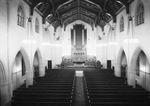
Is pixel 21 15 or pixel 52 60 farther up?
pixel 21 15

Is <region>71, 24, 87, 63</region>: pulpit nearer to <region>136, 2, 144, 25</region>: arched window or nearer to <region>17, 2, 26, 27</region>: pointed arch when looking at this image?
<region>17, 2, 26, 27</region>: pointed arch

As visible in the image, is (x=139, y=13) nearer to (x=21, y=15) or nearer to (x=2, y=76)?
(x=21, y=15)

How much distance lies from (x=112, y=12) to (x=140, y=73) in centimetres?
798

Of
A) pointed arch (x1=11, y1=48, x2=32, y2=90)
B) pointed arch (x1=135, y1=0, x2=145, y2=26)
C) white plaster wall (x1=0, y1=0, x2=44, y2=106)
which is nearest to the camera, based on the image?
white plaster wall (x1=0, y1=0, x2=44, y2=106)

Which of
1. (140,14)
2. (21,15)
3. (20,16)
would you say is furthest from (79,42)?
(140,14)

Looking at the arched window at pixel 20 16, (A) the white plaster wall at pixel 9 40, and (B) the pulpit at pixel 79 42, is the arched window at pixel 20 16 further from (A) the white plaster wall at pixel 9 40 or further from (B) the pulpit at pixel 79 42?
(B) the pulpit at pixel 79 42

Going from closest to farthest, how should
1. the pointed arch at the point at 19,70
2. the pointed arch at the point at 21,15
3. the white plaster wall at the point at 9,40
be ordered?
the white plaster wall at the point at 9,40 → the pointed arch at the point at 21,15 → the pointed arch at the point at 19,70

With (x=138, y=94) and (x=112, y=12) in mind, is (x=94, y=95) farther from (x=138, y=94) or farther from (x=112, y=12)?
(x=112, y=12)

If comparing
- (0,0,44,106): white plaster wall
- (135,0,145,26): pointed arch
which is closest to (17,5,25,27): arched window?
(0,0,44,106): white plaster wall

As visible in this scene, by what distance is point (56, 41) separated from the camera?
27.5 metres

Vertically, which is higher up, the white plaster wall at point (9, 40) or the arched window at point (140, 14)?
the arched window at point (140, 14)

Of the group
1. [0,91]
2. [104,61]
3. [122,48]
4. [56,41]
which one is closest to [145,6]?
[122,48]

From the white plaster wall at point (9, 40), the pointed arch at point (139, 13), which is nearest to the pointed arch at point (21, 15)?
the white plaster wall at point (9, 40)

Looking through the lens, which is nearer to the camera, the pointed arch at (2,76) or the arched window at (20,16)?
the pointed arch at (2,76)
